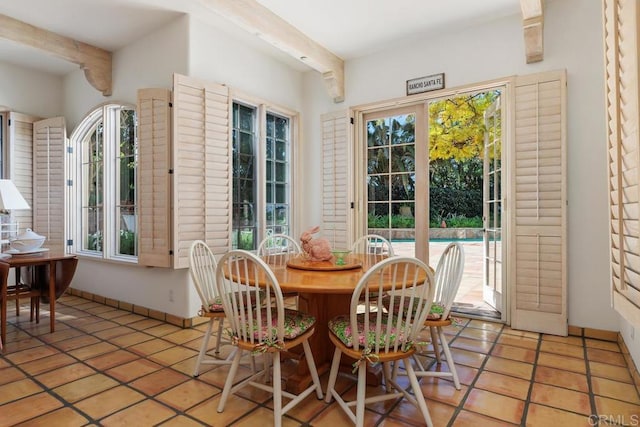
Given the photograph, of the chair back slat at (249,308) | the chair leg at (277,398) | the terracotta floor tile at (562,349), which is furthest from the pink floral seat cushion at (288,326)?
the terracotta floor tile at (562,349)

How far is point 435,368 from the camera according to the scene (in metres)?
2.36

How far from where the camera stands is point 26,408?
1.88 meters

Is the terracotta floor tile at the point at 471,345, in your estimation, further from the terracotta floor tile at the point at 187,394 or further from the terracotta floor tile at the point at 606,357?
the terracotta floor tile at the point at 187,394

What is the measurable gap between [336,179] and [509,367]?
2557mm

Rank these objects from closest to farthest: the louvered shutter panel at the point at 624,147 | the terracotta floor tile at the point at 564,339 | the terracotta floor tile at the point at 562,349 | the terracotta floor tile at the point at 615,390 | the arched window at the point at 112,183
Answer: the louvered shutter panel at the point at 624,147
the terracotta floor tile at the point at 615,390
the terracotta floor tile at the point at 562,349
the terracotta floor tile at the point at 564,339
the arched window at the point at 112,183

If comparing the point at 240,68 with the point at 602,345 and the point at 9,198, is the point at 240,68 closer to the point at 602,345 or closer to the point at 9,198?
the point at 9,198

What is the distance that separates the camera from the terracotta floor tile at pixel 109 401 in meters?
1.86

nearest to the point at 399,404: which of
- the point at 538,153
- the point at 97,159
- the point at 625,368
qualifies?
the point at 625,368

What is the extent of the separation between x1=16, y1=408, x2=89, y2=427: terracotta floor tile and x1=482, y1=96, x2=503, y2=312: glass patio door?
3.36 m

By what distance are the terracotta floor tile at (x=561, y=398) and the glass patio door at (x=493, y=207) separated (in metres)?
1.36

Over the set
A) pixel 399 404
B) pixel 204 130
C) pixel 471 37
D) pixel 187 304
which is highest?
pixel 471 37

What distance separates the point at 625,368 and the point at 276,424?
2.34 meters

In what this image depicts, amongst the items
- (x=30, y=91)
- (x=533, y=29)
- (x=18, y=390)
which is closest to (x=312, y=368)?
(x=18, y=390)

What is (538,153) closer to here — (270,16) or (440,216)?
(270,16)
